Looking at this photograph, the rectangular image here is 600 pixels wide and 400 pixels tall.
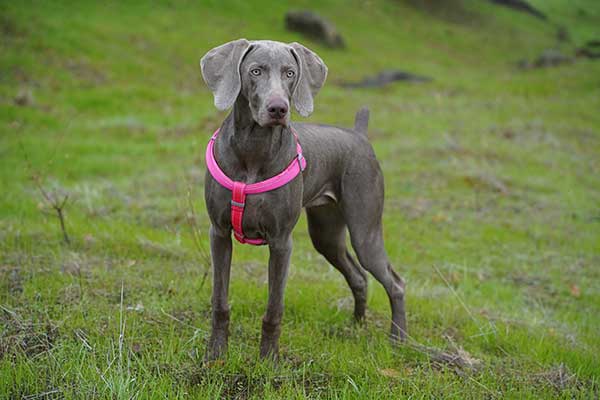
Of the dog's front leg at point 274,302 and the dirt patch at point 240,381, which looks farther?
the dog's front leg at point 274,302

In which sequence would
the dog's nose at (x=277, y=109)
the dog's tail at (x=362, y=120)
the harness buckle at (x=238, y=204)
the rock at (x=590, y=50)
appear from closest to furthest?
the dog's nose at (x=277, y=109) → the harness buckle at (x=238, y=204) → the dog's tail at (x=362, y=120) → the rock at (x=590, y=50)

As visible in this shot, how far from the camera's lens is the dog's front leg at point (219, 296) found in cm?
372

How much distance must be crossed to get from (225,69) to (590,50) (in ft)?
119

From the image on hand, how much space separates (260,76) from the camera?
10.9 feet

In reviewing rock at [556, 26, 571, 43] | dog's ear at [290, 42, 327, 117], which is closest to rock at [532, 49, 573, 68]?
rock at [556, 26, 571, 43]

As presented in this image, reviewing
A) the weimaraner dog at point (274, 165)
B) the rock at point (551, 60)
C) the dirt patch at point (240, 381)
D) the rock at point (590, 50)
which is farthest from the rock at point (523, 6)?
the dirt patch at point (240, 381)

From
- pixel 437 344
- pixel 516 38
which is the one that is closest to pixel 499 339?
pixel 437 344

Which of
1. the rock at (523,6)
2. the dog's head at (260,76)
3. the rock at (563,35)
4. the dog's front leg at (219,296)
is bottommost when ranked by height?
the dog's front leg at (219,296)

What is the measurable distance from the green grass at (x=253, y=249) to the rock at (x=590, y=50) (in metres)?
15.4

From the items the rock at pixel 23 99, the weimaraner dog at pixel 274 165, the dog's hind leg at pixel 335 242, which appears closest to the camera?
the weimaraner dog at pixel 274 165

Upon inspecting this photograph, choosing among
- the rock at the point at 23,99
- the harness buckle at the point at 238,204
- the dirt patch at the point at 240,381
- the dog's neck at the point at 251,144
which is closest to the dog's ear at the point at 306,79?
the dog's neck at the point at 251,144

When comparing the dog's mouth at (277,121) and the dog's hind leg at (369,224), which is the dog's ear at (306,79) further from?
the dog's hind leg at (369,224)

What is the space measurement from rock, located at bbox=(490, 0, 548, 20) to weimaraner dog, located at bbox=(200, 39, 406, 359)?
46.0m

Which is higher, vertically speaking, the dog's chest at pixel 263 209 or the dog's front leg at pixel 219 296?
the dog's chest at pixel 263 209
